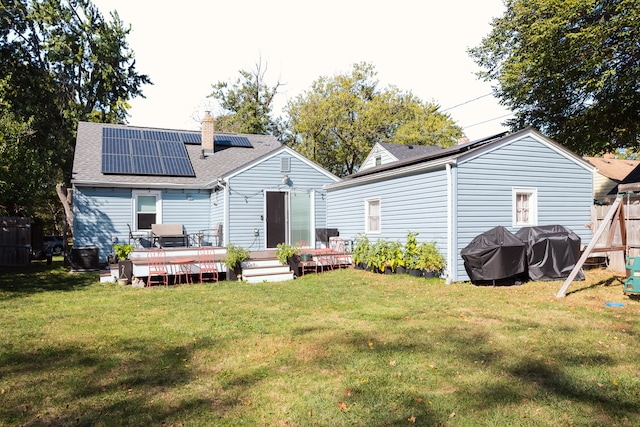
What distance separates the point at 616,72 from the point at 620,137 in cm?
447

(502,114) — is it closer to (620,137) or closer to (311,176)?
(620,137)

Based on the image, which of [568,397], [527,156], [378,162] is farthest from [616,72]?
[568,397]

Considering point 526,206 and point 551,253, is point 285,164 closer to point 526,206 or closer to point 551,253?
point 526,206

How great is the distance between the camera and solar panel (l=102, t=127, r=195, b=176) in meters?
14.8

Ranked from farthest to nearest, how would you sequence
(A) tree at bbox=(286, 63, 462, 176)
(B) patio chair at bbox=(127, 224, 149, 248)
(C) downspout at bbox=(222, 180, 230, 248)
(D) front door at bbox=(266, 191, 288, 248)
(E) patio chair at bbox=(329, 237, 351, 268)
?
(A) tree at bbox=(286, 63, 462, 176), (D) front door at bbox=(266, 191, 288, 248), (B) patio chair at bbox=(127, 224, 149, 248), (C) downspout at bbox=(222, 180, 230, 248), (E) patio chair at bbox=(329, 237, 351, 268)

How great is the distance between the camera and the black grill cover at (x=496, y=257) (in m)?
9.62

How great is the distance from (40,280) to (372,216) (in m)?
9.47

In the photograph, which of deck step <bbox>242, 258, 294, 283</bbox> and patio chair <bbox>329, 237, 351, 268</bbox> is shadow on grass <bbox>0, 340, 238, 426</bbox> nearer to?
deck step <bbox>242, 258, 294, 283</bbox>

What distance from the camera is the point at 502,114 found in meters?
26.1

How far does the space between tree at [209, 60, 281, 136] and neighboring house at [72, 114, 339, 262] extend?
52.4 feet

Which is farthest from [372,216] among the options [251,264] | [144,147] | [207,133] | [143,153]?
[144,147]

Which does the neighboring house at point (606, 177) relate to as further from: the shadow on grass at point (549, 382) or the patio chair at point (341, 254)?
the shadow on grass at point (549, 382)

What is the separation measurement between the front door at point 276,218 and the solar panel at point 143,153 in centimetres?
321

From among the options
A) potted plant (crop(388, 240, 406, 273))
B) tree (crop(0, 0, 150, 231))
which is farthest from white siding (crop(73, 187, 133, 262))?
potted plant (crop(388, 240, 406, 273))
